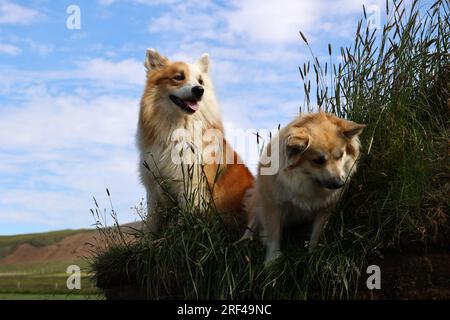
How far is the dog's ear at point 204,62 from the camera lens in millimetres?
6198

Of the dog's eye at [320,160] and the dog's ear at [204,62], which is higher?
the dog's ear at [204,62]

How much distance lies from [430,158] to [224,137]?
6.77 feet

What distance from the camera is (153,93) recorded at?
5.89 m

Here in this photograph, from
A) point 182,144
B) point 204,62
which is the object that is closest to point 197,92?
point 182,144

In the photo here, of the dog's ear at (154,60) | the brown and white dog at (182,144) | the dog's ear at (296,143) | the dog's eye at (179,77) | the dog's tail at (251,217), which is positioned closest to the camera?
the dog's ear at (296,143)

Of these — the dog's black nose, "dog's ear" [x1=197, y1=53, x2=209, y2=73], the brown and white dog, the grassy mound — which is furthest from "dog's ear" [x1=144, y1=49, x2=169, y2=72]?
the grassy mound

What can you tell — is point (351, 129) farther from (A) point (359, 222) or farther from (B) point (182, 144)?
(B) point (182, 144)

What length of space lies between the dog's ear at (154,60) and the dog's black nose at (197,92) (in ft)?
2.21

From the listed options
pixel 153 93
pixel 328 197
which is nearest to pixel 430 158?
pixel 328 197

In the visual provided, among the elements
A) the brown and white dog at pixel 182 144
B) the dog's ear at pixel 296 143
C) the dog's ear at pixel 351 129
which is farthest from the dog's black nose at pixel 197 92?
the dog's ear at pixel 351 129

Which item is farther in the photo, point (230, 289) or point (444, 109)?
point (444, 109)

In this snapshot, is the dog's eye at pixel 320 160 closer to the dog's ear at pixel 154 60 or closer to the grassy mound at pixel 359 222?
the grassy mound at pixel 359 222

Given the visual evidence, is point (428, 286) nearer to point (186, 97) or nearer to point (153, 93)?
point (186, 97)

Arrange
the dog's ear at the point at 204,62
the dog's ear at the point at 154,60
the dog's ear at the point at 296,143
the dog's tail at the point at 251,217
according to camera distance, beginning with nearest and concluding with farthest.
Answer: the dog's ear at the point at 296,143, the dog's tail at the point at 251,217, the dog's ear at the point at 154,60, the dog's ear at the point at 204,62
